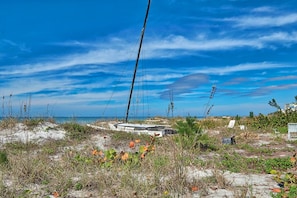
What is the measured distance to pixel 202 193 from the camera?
484cm

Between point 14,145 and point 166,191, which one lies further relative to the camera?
point 14,145

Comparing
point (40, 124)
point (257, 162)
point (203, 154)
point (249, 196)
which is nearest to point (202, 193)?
point (249, 196)

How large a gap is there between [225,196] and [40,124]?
27.2 ft

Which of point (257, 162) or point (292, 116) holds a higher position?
point (292, 116)

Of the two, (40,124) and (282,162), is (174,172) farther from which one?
(40,124)

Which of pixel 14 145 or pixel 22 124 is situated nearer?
pixel 14 145

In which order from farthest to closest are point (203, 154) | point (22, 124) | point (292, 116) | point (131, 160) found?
point (292, 116) < point (22, 124) < point (203, 154) < point (131, 160)

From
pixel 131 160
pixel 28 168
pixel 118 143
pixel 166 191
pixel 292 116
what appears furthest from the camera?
pixel 292 116

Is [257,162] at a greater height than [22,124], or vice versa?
[22,124]

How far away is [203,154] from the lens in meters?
8.94

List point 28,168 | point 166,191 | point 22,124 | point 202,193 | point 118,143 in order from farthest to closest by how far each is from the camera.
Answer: point 22,124
point 118,143
point 28,168
point 202,193
point 166,191

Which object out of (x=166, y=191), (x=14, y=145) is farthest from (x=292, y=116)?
(x=166, y=191)

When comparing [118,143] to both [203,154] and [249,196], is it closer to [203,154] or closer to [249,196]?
[203,154]

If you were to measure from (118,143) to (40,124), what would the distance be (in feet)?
10.1
